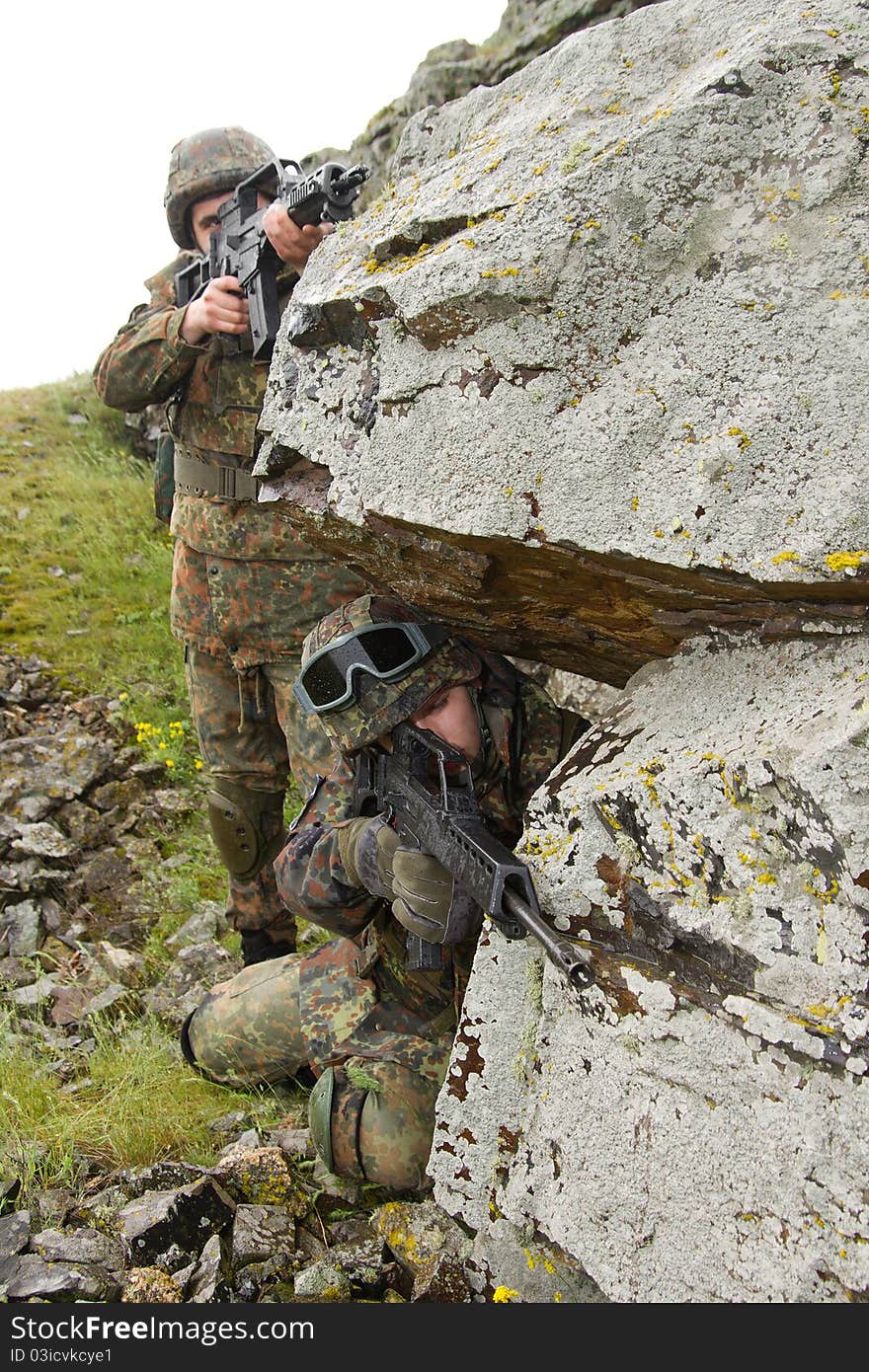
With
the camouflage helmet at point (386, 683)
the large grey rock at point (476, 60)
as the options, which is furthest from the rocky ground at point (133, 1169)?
the large grey rock at point (476, 60)

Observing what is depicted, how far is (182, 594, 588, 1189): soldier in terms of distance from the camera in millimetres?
2596

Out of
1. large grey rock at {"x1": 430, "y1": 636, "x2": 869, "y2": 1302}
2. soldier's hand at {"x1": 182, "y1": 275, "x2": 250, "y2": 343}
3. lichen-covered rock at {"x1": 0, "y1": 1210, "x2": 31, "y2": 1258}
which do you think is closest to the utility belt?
soldier's hand at {"x1": 182, "y1": 275, "x2": 250, "y2": 343}

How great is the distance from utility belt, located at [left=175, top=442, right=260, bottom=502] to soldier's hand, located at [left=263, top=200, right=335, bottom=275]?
2.53ft

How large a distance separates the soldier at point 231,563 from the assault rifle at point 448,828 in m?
0.72

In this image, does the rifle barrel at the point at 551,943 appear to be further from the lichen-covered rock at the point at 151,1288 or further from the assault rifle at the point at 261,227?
the assault rifle at the point at 261,227

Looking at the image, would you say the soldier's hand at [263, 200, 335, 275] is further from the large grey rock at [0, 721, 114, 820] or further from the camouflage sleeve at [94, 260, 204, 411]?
the large grey rock at [0, 721, 114, 820]

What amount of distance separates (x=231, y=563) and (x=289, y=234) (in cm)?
114

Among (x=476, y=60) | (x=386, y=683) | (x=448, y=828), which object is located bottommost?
(x=448, y=828)

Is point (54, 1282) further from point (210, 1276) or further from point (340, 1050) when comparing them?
point (340, 1050)

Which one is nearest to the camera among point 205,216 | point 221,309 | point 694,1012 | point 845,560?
point 845,560

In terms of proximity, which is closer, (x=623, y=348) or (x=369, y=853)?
(x=623, y=348)

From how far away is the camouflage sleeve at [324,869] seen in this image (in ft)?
9.23

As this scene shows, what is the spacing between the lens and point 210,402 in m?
3.67

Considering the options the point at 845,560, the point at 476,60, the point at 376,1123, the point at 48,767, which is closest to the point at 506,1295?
the point at 376,1123
